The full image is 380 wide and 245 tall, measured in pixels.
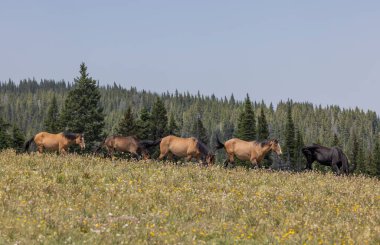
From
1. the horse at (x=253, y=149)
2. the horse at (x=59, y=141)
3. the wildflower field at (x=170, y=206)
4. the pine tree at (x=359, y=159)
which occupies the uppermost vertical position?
the horse at (x=59, y=141)

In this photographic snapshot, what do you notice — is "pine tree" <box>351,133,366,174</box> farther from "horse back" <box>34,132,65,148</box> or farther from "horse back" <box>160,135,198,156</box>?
"horse back" <box>34,132,65,148</box>

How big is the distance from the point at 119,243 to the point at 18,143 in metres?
74.2

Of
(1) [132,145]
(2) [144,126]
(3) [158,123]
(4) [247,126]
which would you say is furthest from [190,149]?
(4) [247,126]

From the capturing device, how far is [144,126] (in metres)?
71.9

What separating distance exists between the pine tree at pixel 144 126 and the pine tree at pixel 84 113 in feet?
19.7

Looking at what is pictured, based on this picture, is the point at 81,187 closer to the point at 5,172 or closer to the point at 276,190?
the point at 5,172

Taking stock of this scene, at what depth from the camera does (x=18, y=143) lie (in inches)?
3120

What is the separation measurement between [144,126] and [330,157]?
4631 cm

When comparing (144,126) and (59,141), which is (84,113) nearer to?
(144,126)

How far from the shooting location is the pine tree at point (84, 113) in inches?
2579

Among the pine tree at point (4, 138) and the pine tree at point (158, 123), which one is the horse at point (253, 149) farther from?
the pine tree at point (4, 138)

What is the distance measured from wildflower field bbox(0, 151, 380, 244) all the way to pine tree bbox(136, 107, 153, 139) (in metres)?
52.4

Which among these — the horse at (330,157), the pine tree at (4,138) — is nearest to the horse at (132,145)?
the horse at (330,157)

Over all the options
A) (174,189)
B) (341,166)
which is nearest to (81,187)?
(174,189)
